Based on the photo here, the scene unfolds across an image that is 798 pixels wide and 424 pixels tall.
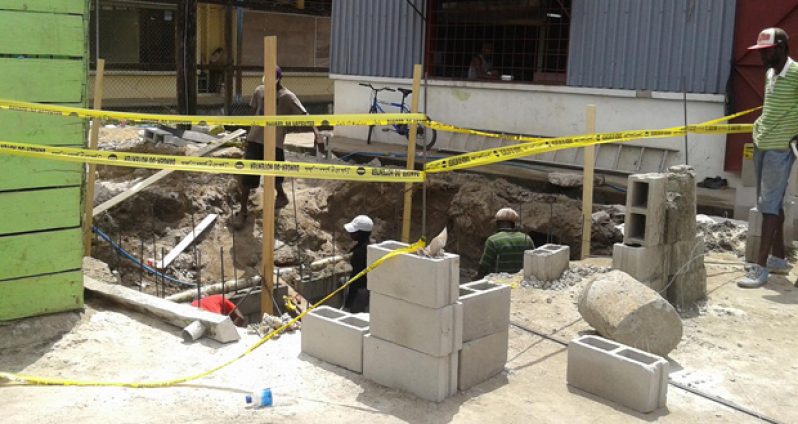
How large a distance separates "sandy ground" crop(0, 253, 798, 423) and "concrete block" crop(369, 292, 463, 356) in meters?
0.34

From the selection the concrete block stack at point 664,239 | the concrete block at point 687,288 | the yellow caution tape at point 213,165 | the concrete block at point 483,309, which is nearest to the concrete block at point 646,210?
the concrete block stack at point 664,239

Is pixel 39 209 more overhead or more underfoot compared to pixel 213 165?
more underfoot

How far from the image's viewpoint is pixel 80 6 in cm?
555

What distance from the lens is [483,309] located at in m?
5.03

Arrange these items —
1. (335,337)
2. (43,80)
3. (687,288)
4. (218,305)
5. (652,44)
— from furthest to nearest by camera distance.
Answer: (652,44), (218,305), (687,288), (43,80), (335,337)

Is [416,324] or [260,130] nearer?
[416,324]

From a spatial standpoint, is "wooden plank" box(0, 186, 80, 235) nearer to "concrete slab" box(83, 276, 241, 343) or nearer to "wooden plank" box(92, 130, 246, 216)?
"concrete slab" box(83, 276, 241, 343)

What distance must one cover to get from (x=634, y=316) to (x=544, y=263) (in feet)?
6.07

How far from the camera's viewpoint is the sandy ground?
14.7ft

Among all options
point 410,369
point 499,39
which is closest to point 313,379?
point 410,369

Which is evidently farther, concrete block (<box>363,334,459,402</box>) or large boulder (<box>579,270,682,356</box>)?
large boulder (<box>579,270,682,356</box>)

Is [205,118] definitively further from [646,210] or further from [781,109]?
[781,109]

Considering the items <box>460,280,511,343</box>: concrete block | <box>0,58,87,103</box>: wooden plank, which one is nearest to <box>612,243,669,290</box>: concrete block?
<box>460,280,511,343</box>: concrete block

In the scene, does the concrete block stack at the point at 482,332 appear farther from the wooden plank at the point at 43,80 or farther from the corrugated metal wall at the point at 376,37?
the corrugated metal wall at the point at 376,37
